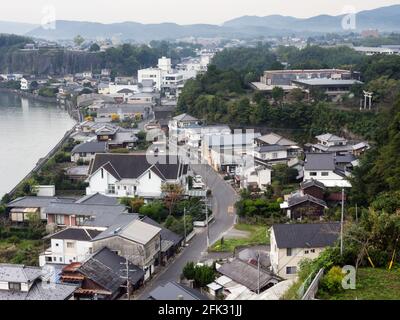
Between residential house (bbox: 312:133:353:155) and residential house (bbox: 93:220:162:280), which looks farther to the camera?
residential house (bbox: 312:133:353:155)

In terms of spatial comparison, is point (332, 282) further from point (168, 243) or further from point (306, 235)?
point (168, 243)

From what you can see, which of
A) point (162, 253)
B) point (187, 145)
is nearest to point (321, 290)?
point (162, 253)

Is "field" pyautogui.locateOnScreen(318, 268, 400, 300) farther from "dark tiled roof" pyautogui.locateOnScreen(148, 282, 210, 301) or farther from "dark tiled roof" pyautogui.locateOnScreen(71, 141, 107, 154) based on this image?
"dark tiled roof" pyautogui.locateOnScreen(71, 141, 107, 154)

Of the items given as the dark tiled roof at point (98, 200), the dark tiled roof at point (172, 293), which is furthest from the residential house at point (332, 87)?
the dark tiled roof at point (172, 293)

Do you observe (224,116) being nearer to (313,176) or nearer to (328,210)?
(313,176)

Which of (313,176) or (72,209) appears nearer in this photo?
(72,209)

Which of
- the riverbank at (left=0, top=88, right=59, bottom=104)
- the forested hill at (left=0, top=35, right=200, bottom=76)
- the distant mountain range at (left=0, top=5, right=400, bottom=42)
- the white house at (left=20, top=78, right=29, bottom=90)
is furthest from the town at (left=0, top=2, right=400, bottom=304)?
the distant mountain range at (left=0, top=5, right=400, bottom=42)
